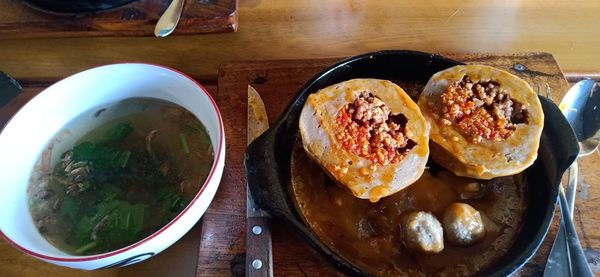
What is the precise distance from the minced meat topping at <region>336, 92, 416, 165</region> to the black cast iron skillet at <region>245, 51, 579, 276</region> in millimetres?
92

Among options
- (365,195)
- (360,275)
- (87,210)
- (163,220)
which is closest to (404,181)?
(365,195)

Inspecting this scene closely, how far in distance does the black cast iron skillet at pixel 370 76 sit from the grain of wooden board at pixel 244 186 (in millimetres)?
57

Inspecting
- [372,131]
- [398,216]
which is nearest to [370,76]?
[372,131]

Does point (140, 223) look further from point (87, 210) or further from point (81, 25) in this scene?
point (81, 25)

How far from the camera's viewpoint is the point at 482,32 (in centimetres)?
114

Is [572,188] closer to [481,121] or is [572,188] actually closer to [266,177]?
[481,121]

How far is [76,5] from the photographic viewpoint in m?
1.05

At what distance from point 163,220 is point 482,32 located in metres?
0.85

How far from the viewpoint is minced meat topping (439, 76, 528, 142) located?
31.2 inches

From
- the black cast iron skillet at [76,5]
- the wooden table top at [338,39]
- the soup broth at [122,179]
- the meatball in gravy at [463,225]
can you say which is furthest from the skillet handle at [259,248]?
the black cast iron skillet at [76,5]

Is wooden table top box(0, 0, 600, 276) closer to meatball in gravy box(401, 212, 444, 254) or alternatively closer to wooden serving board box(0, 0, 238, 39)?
wooden serving board box(0, 0, 238, 39)

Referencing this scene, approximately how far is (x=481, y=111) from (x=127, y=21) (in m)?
0.76

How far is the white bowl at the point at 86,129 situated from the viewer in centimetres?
67

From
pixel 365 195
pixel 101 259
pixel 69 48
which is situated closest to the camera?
pixel 101 259
